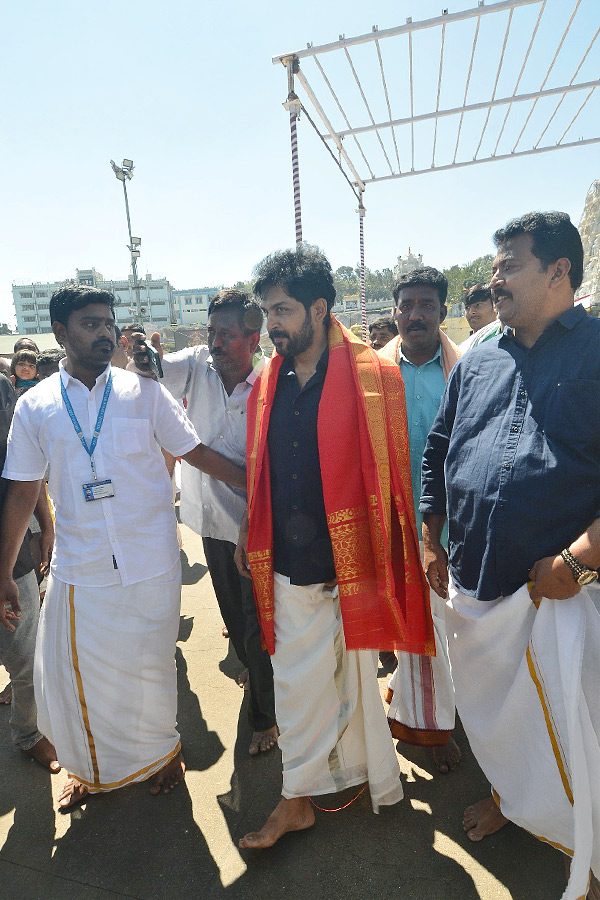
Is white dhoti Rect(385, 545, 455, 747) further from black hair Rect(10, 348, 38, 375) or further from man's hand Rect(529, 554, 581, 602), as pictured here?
black hair Rect(10, 348, 38, 375)

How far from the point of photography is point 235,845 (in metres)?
1.99

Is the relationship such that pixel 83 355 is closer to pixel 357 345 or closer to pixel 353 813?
pixel 357 345

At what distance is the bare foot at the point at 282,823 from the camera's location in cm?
193

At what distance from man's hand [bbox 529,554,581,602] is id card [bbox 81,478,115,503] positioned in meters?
1.56

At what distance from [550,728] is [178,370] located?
2.30m

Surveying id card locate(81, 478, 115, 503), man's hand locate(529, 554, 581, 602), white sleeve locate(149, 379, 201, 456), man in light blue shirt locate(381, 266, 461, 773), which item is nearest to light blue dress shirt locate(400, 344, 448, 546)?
man in light blue shirt locate(381, 266, 461, 773)

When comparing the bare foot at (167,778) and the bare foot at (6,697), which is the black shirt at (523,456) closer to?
the bare foot at (167,778)

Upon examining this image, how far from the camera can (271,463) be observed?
214 centimetres

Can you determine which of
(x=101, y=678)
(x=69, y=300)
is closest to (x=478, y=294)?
(x=69, y=300)


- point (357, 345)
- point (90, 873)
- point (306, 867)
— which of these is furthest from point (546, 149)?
point (90, 873)

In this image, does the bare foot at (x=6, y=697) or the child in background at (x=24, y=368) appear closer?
the bare foot at (x=6, y=697)

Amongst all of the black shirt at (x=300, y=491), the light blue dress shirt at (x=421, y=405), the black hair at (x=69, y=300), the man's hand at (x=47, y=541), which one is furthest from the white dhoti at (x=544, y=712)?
the man's hand at (x=47, y=541)

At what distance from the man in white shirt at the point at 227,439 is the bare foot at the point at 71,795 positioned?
0.74 m

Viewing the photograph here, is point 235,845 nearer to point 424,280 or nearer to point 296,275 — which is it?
point 296,275
